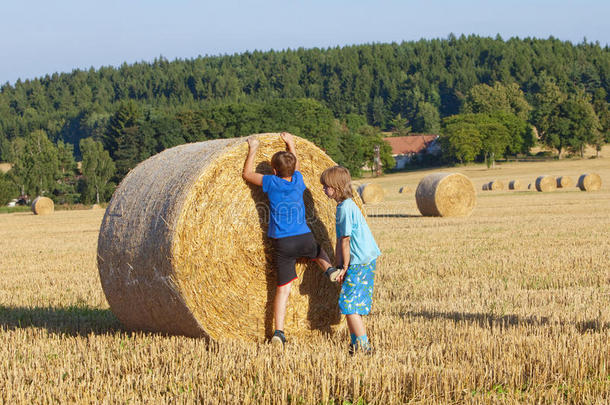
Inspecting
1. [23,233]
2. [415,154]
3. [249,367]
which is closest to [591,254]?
[249,367]

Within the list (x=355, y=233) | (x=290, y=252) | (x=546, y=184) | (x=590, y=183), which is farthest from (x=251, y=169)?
(x=546, y=184)

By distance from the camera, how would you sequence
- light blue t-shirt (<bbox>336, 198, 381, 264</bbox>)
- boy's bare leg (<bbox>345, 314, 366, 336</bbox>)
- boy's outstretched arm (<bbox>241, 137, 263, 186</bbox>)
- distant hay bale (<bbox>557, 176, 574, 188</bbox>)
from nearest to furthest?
1. boy's bare leg (<bbox>345, 314, 366, 336</bbox>)
2. light blue t-shirt (<bbox>336, 198, 381, 264</bbox>)
3. boy's outstretched arm (<bbox>241, 137, 263, 186</bbox>)
4. distant hay bale (<bbox>557, 176, 574, 188</bbox>)

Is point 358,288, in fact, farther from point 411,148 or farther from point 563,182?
point 411,148

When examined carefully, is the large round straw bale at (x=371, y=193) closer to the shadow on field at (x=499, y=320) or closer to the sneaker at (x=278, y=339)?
the shadow on field at (x=499, y=320)

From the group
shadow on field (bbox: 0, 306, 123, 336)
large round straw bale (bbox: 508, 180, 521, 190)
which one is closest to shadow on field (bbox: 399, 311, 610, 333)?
shadow on field (bbox: 0, 306, 123, 336)

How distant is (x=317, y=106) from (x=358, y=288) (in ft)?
305

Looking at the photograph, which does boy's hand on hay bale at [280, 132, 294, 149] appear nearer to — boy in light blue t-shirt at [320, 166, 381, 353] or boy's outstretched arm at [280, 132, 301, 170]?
boy's outstretched arm at [280, 132, 301, 170]

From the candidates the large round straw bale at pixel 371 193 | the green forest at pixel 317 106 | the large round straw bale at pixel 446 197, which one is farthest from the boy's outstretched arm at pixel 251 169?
the green forest at pixel 317 106

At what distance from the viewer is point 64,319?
7.36 metres

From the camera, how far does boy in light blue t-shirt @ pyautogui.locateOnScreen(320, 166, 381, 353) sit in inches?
230

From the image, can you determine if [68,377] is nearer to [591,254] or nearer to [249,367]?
[249,367]

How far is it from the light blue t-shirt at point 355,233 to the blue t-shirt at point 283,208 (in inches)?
19.6

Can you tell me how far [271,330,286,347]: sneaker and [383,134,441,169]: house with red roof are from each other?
325 ft

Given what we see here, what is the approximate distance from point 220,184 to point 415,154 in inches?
4110
